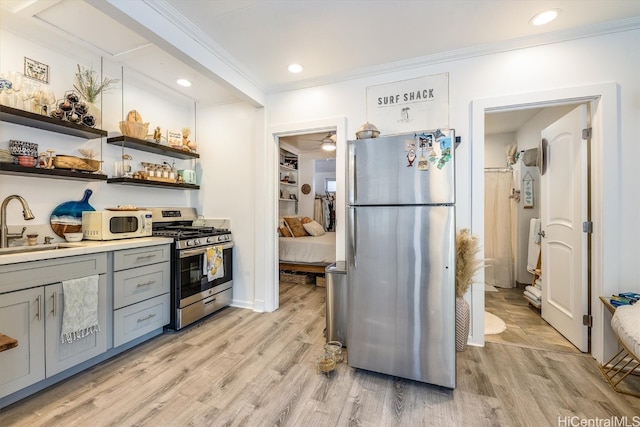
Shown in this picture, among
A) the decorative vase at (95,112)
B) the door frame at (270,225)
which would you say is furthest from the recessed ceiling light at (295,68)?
the decorative vase at (95,112)

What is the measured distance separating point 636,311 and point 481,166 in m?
1.36

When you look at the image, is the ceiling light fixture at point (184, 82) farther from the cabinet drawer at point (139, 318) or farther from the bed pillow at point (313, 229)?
the bed pillow at point (313, 229)

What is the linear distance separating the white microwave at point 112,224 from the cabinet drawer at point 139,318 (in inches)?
26.4

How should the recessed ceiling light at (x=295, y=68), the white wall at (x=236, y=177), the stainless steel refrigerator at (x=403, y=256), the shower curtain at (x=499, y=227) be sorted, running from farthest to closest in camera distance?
the shower curtain at (x=499, y=227) → the white wall at (x=236, y=177) → the recessed ceiling light at (x=295, y=68) → the stainless steel refrigerator at (x=403, y=256)

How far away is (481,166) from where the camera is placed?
233 centimetres

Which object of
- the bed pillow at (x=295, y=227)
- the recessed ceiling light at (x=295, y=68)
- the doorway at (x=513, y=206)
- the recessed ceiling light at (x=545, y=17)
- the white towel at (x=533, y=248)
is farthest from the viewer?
the bed pillow at (x=295, y=227)

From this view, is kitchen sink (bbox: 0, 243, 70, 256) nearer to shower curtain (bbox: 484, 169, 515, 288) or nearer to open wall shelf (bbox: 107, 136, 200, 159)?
open wall shelf (bbox: 107, 136, 200, 159)

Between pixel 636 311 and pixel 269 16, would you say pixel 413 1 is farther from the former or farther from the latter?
pixel 636 311

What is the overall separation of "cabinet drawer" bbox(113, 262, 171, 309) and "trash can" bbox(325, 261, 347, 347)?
1.60 meters

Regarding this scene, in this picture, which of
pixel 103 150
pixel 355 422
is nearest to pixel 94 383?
pixel 355 422

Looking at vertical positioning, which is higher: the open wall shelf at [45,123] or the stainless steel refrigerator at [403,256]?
the open wall shelf at [45,123]

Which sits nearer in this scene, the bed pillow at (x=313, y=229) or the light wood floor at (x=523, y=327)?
the light wood floor at (x=523, y=327)

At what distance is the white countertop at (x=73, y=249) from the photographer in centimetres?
162

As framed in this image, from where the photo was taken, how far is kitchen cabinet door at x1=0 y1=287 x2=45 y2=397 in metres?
1.57
